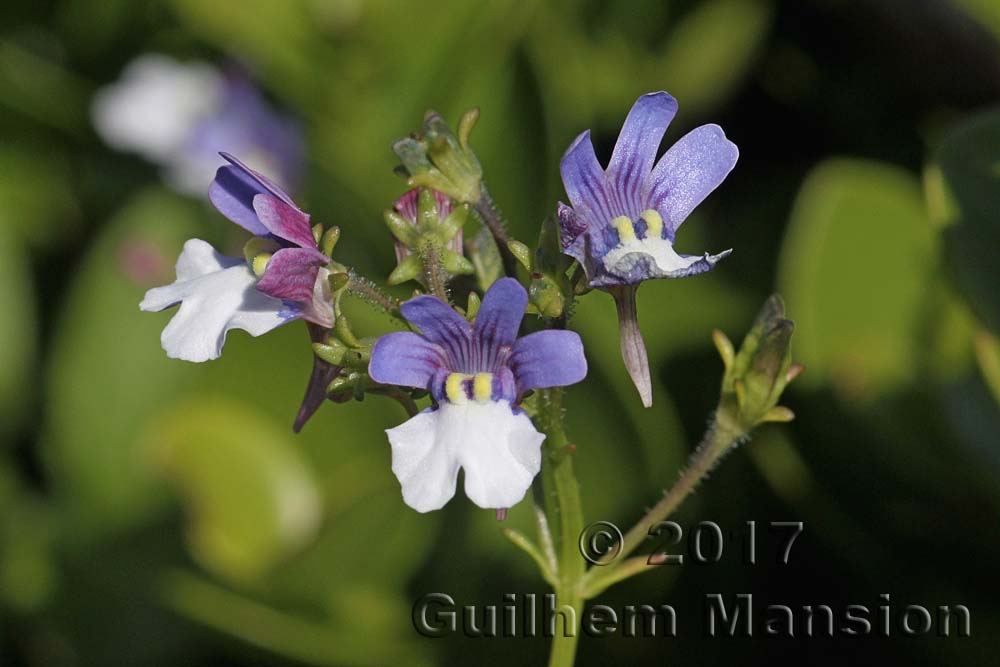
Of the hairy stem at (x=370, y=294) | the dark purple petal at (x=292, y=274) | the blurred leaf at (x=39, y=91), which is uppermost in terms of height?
the blurred leaf at (x=39, y=91)

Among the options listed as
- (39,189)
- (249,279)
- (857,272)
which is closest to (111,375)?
A: (39,189)

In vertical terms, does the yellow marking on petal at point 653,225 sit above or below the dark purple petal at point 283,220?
above

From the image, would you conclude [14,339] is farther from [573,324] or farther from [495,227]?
[495,227]

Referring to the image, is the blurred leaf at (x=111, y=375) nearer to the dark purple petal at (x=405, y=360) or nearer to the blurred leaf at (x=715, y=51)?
the blurred leaf at (x=715, y=51)

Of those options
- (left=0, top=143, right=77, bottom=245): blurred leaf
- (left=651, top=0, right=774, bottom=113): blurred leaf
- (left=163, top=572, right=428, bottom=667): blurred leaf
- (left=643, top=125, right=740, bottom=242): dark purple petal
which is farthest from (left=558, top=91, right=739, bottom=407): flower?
(left=0, top=143, right=77, bottom=245): blurred leaf

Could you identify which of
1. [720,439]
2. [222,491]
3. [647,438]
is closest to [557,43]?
[647,438]

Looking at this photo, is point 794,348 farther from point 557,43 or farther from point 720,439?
point 720,439

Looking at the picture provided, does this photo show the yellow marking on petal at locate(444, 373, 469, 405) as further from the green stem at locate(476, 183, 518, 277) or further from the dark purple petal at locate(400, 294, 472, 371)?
the green stem at locate(476, 183, 518, 277)

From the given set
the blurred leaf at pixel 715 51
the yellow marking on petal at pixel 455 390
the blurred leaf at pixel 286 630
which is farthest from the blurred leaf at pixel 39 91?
the yellow marking on petal at pixel 455 390
